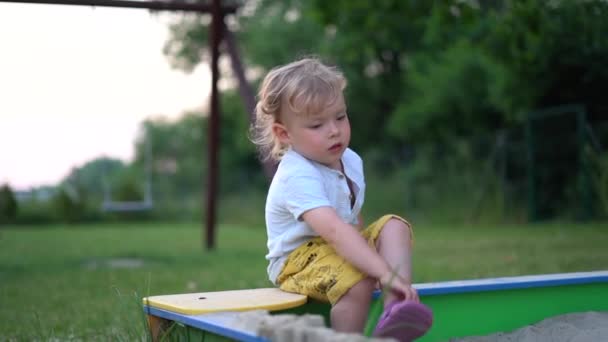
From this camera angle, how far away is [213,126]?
342 inches

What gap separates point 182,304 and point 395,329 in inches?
27.5

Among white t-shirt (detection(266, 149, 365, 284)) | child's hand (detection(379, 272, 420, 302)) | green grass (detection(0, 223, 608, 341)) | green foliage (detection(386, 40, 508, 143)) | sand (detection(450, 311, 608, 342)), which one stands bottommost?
green grass (detection(0, 223, 608, 341))

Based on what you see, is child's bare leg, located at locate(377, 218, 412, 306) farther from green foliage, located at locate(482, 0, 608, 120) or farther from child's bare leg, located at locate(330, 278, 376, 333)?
green foliage, located at locate(482, 0, 608, 120)

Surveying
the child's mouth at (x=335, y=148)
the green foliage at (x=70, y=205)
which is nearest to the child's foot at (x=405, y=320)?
the child's mouth at (x=335, y=148)

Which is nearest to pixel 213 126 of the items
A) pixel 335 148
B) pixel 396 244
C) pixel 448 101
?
pixel 335 148

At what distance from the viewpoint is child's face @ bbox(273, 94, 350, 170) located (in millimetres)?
2662

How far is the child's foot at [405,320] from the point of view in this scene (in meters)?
2.20

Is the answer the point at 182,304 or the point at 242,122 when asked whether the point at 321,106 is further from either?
the point at 242,122

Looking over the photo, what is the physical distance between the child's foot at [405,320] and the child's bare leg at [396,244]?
0.31 m

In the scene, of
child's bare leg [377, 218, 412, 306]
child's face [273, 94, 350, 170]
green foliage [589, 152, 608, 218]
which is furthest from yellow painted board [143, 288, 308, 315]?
green foliage [589, 152, 608, 218]

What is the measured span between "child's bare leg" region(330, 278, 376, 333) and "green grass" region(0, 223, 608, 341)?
766 millimetres

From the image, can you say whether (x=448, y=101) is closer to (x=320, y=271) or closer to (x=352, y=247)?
(x=320, y=271)

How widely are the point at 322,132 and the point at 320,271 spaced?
468mm

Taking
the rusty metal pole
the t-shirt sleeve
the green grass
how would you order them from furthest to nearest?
1. the rusty metal pole
2. the green grass
3. the t-shirt sleeve
